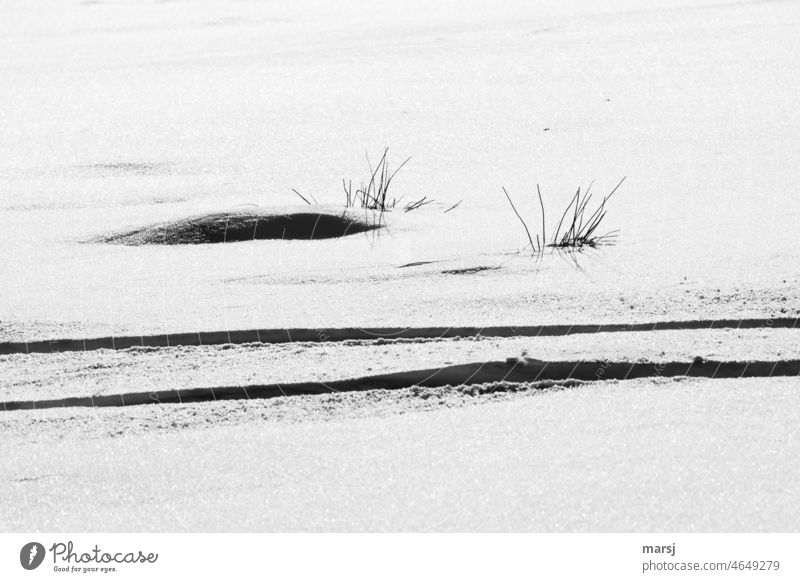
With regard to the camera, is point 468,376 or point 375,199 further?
point 375,199

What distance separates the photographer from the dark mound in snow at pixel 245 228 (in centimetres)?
266

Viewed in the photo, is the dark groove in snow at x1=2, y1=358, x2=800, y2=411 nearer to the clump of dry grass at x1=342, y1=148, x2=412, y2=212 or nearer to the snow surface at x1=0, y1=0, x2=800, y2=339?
the snow surface at x1=0, y1=0, x2=800, y2=339

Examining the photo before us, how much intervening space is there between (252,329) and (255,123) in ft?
6.84

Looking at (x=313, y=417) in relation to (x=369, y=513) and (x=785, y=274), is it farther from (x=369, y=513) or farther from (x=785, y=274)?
(x=785, y=274)

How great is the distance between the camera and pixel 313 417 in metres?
1.74
